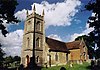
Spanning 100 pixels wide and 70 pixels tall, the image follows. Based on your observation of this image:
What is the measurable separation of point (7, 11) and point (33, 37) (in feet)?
87.6

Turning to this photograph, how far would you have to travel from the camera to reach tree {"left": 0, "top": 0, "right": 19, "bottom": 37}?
28.7 metres

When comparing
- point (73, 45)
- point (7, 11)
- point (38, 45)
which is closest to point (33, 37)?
point (38, 45)

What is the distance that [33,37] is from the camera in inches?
2194

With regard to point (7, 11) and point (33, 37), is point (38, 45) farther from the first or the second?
point (7, 11)

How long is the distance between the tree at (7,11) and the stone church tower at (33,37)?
25.6 m

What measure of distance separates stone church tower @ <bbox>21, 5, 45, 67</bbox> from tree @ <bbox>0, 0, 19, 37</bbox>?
2557 cm

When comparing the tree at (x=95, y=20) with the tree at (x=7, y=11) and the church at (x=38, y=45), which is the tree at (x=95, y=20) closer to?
the tree at (x=7, y=11)

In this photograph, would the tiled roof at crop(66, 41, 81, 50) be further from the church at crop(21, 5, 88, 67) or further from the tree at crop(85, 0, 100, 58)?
the tree at crop(85, 0, 100, 58)

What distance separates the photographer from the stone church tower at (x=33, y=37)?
183ft

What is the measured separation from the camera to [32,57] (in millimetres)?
54469

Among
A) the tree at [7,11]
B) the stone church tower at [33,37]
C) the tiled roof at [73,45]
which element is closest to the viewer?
the tree at [7,11]

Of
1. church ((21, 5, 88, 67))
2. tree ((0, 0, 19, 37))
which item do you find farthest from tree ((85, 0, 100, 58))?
church ((21, 5, 88, 67))

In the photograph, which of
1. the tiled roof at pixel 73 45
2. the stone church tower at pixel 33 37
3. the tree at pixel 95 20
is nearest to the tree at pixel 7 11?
the tree at pixel 95 20

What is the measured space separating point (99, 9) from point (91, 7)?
3.98 ft
